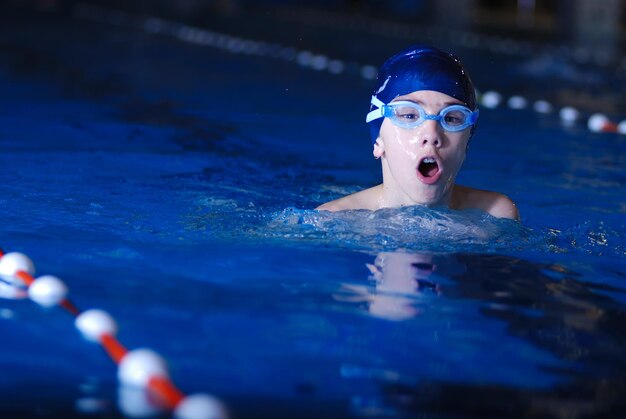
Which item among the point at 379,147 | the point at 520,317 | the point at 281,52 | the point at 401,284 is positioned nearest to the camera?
the point at 520,317

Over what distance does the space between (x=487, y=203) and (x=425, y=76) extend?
680mm

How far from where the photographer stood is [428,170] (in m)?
3.94

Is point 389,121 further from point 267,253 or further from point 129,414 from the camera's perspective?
point 129,414

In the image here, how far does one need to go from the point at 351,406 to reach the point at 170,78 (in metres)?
7.32

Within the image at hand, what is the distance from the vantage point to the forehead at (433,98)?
385 centimetres

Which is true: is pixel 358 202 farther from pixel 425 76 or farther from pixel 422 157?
pixel 425 76

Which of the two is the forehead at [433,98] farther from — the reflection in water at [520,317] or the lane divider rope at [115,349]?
the lane divider rope at [115,349]

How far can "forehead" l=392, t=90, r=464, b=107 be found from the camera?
152 inches

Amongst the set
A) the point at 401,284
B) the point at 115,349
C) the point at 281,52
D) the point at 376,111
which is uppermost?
the point at 281,52

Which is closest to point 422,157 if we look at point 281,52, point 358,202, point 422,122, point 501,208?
point 422,122

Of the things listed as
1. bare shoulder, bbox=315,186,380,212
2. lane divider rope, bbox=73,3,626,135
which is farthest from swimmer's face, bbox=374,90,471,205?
lane divider rope, bbox=73,3,626,135

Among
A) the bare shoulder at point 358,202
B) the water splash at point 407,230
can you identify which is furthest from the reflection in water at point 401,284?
the bare shoulder at point 358,202

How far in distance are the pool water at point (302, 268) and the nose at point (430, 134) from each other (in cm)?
30

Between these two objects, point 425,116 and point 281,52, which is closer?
point 425,116
